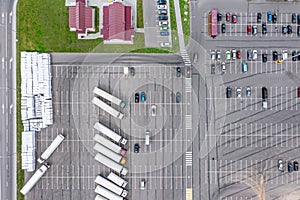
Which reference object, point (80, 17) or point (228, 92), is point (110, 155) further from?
point (80, 17)

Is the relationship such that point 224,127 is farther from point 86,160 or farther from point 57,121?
point 57,121

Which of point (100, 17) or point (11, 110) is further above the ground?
point (100, 17)

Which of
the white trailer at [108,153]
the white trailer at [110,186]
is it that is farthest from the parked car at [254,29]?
the white trailer at [110,186]

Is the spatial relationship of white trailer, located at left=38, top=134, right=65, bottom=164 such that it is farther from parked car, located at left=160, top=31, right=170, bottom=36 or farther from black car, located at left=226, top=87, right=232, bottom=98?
black car, located at left=226, top=87, right=232, bottom=98

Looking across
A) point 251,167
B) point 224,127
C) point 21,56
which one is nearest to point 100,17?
point 21,56

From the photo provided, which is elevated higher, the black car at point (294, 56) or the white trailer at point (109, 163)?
the black car at point (294, 56)

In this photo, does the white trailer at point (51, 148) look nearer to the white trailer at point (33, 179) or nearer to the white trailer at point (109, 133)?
the white trailer at point (33, 179)
